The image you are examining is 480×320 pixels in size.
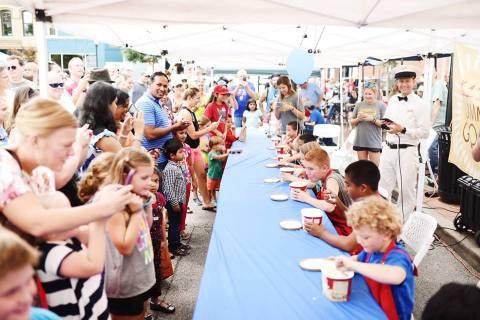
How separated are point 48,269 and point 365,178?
1.96 metres

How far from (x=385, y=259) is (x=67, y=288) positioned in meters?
1.38

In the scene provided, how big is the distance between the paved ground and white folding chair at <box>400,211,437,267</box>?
663 mm

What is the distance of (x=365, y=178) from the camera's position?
2.70 m

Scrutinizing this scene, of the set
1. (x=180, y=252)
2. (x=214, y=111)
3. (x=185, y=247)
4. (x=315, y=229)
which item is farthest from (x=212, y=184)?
(x=315, y=229)

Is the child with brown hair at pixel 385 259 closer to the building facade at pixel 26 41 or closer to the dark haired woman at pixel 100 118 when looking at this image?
the dark haired woman at pixel 100 118

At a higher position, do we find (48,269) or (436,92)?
(436,92)

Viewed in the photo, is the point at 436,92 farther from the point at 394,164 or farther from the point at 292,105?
the point at 394,164

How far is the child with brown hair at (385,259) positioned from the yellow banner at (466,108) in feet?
9.52

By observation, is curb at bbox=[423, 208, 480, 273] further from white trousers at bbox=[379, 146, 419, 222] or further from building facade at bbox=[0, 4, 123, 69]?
building facade at bbox=[0, 4, 123, 69]

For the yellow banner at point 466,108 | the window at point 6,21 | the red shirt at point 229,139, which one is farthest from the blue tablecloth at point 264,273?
the window at point 6,21

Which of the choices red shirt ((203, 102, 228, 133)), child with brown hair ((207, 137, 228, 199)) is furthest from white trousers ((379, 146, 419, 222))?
red shirt ((203, 102, 228, 133))

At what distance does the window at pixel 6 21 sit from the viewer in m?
31.2

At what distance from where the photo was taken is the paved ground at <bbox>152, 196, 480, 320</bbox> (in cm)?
325

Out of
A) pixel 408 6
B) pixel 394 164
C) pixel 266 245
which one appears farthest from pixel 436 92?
pixel 266 245
